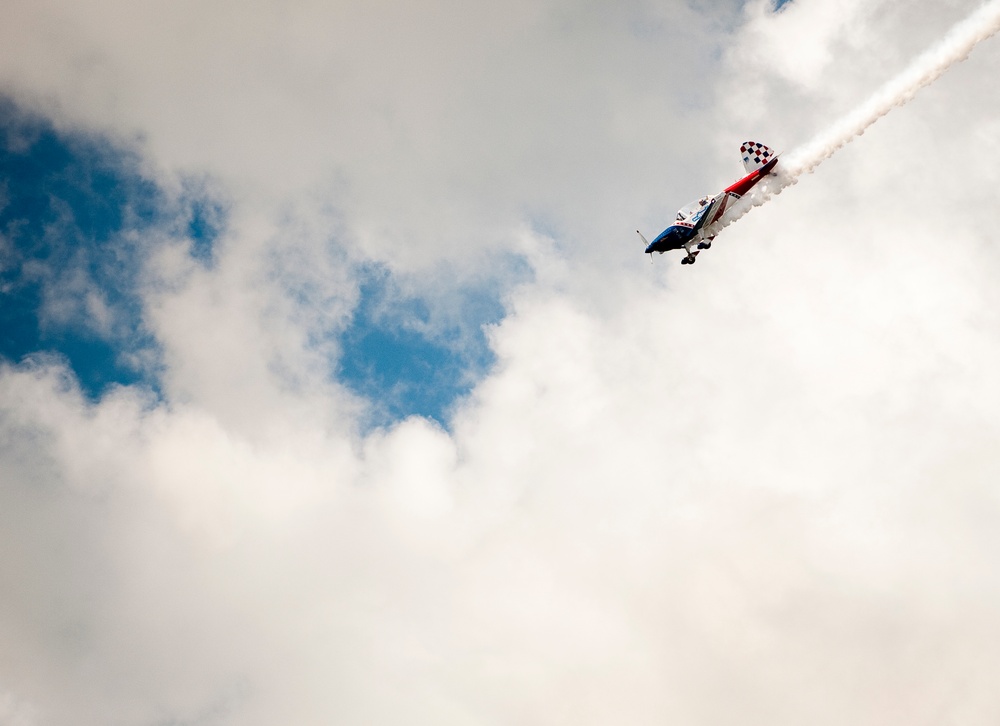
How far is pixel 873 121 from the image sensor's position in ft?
196

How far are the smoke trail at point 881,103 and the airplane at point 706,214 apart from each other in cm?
211

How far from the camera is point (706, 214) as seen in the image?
7825 cm

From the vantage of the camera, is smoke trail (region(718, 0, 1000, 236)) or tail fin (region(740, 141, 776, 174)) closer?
smoke trail (region(718, 0, 1000, 236))

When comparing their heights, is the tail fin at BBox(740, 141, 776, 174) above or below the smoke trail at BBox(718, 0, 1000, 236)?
above

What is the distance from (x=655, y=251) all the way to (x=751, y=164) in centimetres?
1453

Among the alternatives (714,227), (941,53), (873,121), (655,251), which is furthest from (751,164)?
(941,53)

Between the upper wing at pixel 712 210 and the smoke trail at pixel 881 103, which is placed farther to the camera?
the upper wing at pixel 712 210

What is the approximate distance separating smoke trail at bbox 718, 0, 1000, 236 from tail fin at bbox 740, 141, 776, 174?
2.41m

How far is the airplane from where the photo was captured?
77750 mm

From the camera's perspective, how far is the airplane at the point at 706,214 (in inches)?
3061

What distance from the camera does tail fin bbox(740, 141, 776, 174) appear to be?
78.3 m

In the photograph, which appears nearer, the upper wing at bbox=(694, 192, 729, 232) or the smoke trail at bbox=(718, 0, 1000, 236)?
the smoke trail at bbox=(718, 0, 1000, 236)

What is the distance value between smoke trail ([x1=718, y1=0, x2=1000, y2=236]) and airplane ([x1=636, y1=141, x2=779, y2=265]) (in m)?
2.11

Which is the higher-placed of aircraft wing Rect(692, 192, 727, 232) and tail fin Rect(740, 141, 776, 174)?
tail fin Rect(740, 141, 776, 174)
